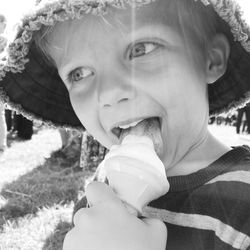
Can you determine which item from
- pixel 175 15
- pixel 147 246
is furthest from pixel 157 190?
pixel 175 15

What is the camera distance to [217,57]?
1.39 meters

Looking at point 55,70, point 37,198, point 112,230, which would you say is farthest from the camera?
point 37,198

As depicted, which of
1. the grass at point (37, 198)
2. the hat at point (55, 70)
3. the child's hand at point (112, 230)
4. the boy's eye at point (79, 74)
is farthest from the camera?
the grass at point (37, 198)

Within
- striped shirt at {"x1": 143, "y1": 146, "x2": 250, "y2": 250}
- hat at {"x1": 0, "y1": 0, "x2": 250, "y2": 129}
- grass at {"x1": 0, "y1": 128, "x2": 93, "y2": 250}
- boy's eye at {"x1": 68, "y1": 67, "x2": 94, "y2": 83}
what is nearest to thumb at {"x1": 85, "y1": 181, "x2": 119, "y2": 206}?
striped shirt at {"x1": 143, "y1": 146, "x2": 250, "y2": 250}

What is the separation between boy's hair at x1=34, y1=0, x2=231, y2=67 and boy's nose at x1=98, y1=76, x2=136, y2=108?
0.77 feet

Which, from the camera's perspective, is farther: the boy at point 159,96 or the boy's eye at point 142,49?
the boy's eye at point 142,49

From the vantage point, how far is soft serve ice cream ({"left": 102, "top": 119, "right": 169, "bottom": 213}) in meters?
1.04

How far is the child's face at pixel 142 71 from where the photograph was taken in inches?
45.8

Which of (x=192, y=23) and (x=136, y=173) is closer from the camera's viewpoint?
(x=136, y=173)

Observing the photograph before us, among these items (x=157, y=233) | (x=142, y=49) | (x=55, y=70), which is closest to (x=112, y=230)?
(x=157, y=233)

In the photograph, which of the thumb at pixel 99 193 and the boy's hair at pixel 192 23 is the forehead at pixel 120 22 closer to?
the boy's hair at pixel 192 23

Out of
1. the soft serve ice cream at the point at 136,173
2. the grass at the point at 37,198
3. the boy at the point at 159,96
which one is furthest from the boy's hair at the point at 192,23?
the grass at the point at 37,198

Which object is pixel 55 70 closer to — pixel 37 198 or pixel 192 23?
pixel 192 23

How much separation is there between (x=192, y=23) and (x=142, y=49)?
0.19 m
